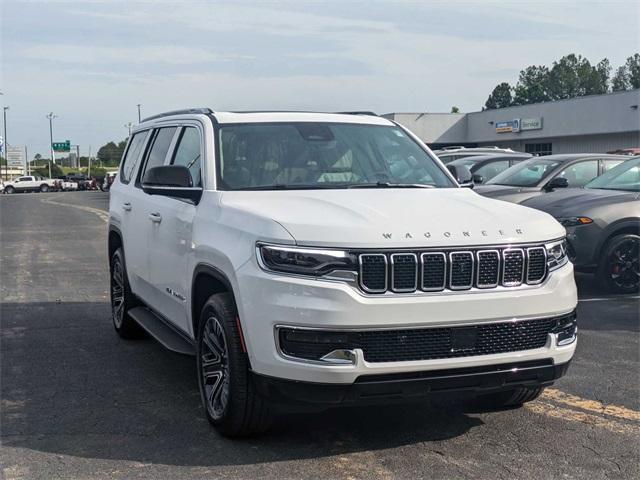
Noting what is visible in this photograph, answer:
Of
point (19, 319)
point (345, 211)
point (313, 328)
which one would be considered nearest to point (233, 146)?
point (345, 211)

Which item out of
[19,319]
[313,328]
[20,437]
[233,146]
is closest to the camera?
[313,328]

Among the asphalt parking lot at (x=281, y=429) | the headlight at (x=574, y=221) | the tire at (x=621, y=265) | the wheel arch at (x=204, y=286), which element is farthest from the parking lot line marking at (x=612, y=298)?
the wheel arch at (x=204, y=286)

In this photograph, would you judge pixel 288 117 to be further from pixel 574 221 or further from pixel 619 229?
pixel 619 229

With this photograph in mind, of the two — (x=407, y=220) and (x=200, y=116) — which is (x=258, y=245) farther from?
(x=200, y=116)

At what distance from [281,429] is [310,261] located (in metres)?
1.26

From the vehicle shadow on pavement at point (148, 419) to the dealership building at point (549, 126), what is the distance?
43.8 m

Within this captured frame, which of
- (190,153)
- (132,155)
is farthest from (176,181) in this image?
(132,155)

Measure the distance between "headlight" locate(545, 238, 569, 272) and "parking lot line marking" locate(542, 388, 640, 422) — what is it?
1.12 meters

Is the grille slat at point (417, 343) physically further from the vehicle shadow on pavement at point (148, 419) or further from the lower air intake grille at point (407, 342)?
the vehicle shadow on pavement at point (148, 419)

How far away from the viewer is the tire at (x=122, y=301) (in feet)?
23.9

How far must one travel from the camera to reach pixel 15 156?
4459 inches

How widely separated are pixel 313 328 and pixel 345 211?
768 mm

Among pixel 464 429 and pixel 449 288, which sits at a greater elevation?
pixel 449 288

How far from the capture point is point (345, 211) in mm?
4559
